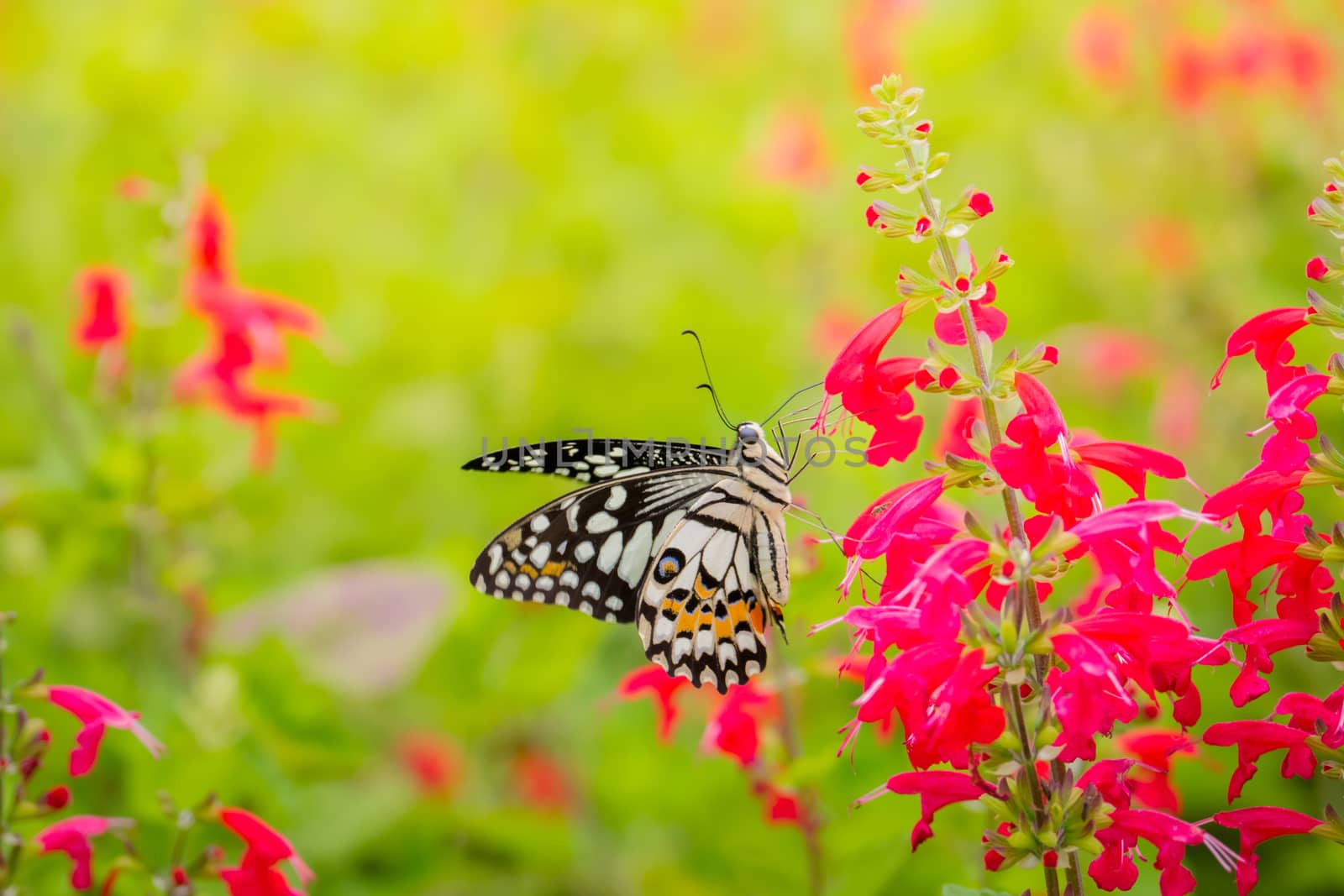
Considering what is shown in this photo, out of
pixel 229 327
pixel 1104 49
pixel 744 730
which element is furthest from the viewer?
pixel 1104 49

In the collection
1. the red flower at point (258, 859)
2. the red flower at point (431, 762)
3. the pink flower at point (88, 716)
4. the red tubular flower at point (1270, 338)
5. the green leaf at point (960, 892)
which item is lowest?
the red flower at point (431, 762)

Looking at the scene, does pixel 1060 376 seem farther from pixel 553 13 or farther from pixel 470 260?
pixel 553 13

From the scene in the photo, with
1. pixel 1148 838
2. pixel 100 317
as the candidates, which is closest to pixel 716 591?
pixel 1148 838

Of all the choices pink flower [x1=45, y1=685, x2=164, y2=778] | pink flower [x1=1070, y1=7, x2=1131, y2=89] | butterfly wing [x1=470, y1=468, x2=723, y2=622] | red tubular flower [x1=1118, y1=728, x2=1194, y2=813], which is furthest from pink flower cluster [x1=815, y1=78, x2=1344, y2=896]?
pink flower [x1=1070, y1=7, x2=1131, y2=89]

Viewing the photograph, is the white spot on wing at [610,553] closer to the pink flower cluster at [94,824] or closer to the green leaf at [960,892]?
the pink flower cluster at [94,824]

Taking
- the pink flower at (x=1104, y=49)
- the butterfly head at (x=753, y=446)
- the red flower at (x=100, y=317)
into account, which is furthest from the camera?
the pink flower at (x=1104, y=49)

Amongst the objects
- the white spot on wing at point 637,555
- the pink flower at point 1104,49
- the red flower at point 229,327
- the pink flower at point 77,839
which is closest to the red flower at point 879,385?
the white spot on wing at point 637,555

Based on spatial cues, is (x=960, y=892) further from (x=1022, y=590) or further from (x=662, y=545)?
(x=662, y=545)
